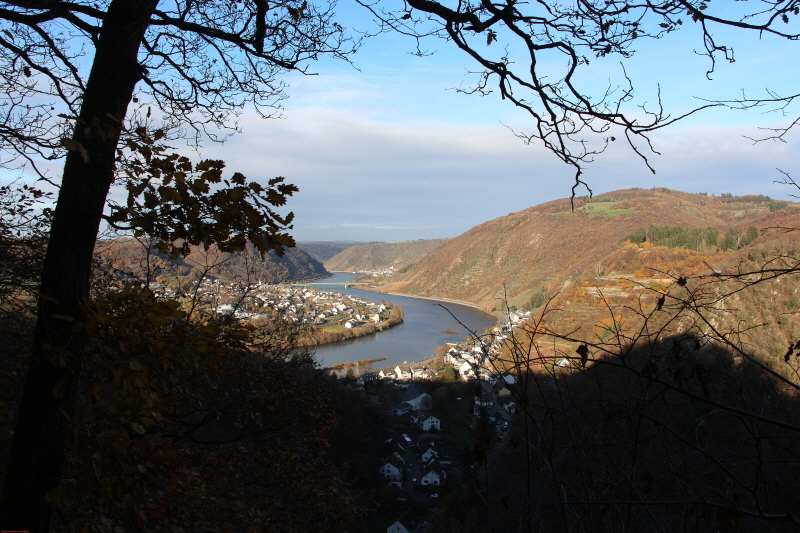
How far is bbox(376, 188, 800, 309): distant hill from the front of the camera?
1914 inches

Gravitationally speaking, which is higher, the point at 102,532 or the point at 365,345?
the point at 102,532

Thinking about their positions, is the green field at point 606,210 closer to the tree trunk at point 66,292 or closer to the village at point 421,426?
the village at point 421,426

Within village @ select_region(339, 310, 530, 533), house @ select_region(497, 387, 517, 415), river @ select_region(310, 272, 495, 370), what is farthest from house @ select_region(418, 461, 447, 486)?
river @ select_region(310, 272, 495, 370)

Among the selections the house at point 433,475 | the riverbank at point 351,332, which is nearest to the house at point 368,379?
the riverbank at point 351,332

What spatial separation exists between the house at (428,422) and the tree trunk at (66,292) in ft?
50.8

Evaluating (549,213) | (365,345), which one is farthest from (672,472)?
(549,213)

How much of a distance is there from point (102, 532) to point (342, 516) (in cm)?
246

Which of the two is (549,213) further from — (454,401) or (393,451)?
(393,451)

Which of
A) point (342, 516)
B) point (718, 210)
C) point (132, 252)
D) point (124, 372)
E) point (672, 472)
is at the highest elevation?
point (718, 210)

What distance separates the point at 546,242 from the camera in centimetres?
6750

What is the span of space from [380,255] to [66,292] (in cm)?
12828

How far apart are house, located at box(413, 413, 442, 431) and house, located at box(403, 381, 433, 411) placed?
1097 millimetres

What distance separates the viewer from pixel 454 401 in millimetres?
18125

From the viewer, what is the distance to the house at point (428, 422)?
16.0 m
